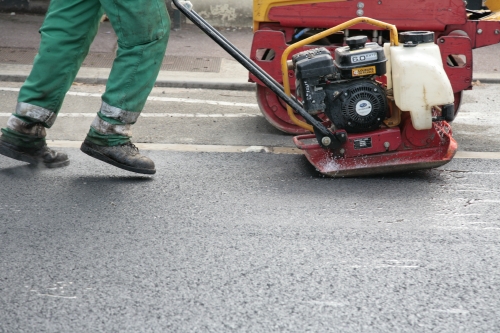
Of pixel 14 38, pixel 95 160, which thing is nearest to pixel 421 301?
pixel 95 160

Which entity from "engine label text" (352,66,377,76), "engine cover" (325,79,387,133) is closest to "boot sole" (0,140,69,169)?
"engine cover" (325,79,387,133)

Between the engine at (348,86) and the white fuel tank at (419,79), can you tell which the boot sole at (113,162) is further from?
the white fuel tank at (419,79)

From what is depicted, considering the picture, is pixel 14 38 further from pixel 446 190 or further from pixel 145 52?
pixel 446 190

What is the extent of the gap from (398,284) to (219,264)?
69 centimetres

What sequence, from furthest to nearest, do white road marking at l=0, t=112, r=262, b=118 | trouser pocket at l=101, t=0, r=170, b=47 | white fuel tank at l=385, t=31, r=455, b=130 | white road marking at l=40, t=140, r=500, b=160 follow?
white road marking at l=0, t=112, r=262, b=118 < white road marking at l=40, t=140, r=500, b=160 < white fuel tank at l=385, t=31, r=455, b=130 < trouser pocket at l=101, t=0, r=170, b=47

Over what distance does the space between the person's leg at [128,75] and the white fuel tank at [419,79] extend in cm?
120

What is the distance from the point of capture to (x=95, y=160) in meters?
4.66

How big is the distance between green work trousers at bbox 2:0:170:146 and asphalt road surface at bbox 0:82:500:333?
271mm

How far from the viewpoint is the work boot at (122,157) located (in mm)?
4230

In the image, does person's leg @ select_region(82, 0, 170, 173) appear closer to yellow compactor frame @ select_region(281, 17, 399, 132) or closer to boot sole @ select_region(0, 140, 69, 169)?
boot sole @ select_region(0, 140, 69, 169)

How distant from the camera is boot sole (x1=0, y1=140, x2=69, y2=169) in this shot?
4.34m

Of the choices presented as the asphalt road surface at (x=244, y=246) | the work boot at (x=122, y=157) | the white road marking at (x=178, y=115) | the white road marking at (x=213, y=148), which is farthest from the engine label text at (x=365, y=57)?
the white road marking at (x=178, y=115)

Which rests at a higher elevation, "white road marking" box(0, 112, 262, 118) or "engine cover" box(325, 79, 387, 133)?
"engine cover" box(325, 79, 387, 133)

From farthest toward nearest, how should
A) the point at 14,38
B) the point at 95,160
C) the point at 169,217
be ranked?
the point at 14,38
the point at 95,160
the point at 169,217
